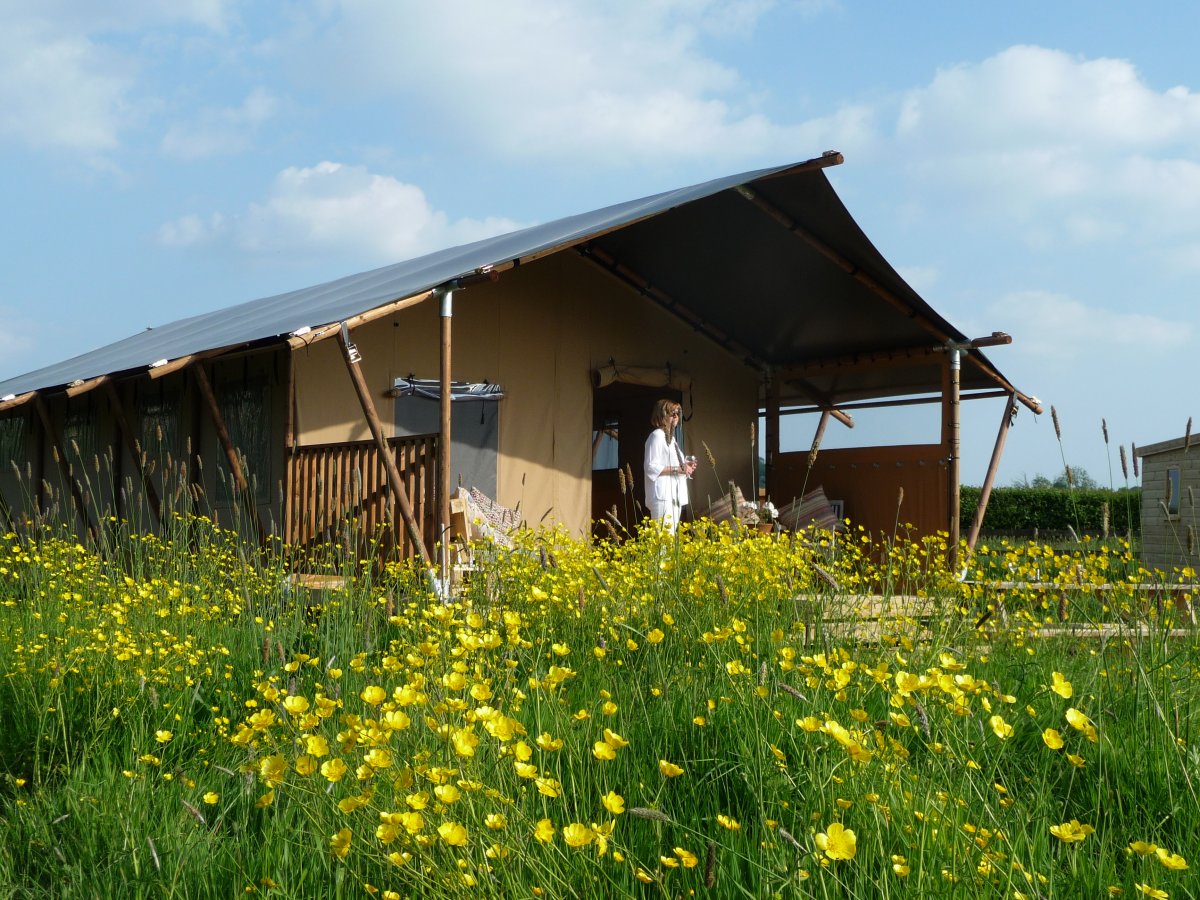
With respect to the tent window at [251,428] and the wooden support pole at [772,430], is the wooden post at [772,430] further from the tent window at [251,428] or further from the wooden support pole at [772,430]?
the tent window at [251,428]

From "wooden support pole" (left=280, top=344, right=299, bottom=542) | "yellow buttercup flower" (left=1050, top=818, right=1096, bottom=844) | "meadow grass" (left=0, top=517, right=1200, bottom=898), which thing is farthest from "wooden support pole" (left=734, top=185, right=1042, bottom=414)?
"yellow buttercup flower" (left=1050, top=818, right=1096, bottom=844)

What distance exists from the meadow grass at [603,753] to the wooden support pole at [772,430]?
7110 millimetres

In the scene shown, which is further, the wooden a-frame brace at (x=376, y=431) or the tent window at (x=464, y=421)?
the tent window at (x=464, y=421)

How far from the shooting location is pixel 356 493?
6.87 metres

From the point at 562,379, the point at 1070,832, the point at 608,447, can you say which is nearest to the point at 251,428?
the point at 562,379

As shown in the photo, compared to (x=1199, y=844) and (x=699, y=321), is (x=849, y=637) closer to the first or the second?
(x=1199, y=844)

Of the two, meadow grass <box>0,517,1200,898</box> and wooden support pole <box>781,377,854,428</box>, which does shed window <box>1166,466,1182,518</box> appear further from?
meadow grass <box>0,517,1200,898</box>

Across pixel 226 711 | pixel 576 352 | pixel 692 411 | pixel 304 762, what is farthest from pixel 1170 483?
pixel 304 762

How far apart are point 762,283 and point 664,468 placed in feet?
7.33

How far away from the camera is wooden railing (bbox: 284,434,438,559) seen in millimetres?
7355

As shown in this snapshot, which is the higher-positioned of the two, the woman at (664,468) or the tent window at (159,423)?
the tent window at (159,423)

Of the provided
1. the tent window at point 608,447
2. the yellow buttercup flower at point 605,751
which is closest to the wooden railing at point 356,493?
the tent window at point 608,447

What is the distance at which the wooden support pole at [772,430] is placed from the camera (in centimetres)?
1175

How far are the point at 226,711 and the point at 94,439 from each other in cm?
914
